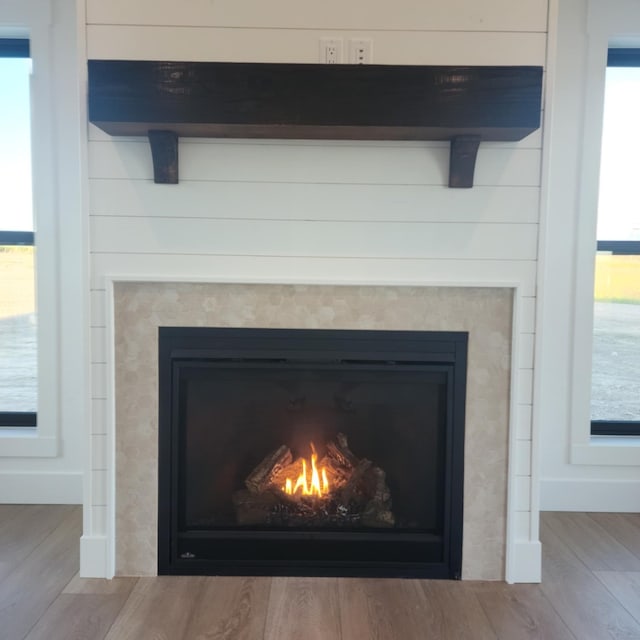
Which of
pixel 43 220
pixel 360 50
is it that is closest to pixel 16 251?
pixel 43 220

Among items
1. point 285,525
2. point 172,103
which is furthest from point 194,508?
point 172,103

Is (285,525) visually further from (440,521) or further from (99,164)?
(99,164)

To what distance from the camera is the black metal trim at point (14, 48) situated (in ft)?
8.91

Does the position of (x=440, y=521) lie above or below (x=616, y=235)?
below

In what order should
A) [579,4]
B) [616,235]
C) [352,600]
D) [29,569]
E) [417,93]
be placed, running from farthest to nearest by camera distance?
[616,235] < [579,4] < [29,569] < [352,600] < [417,93]

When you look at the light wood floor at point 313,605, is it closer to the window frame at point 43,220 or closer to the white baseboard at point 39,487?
the white baseboard at point 39,487

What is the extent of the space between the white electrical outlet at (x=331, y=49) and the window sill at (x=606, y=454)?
6.35 feet

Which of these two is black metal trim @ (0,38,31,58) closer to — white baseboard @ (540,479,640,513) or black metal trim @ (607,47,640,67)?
black metal trim @ (607,47,640,67)

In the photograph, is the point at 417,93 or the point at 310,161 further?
the point at 310,161

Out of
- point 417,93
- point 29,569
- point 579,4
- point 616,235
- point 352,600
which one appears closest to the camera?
point 417,93

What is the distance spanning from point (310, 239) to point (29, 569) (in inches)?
61.2

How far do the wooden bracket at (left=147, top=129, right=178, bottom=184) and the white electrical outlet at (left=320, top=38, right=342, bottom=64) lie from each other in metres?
0.56

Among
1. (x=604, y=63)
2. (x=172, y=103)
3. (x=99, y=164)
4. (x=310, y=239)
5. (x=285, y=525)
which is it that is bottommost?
(x=285, y=525)

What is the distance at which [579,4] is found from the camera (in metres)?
2.54
